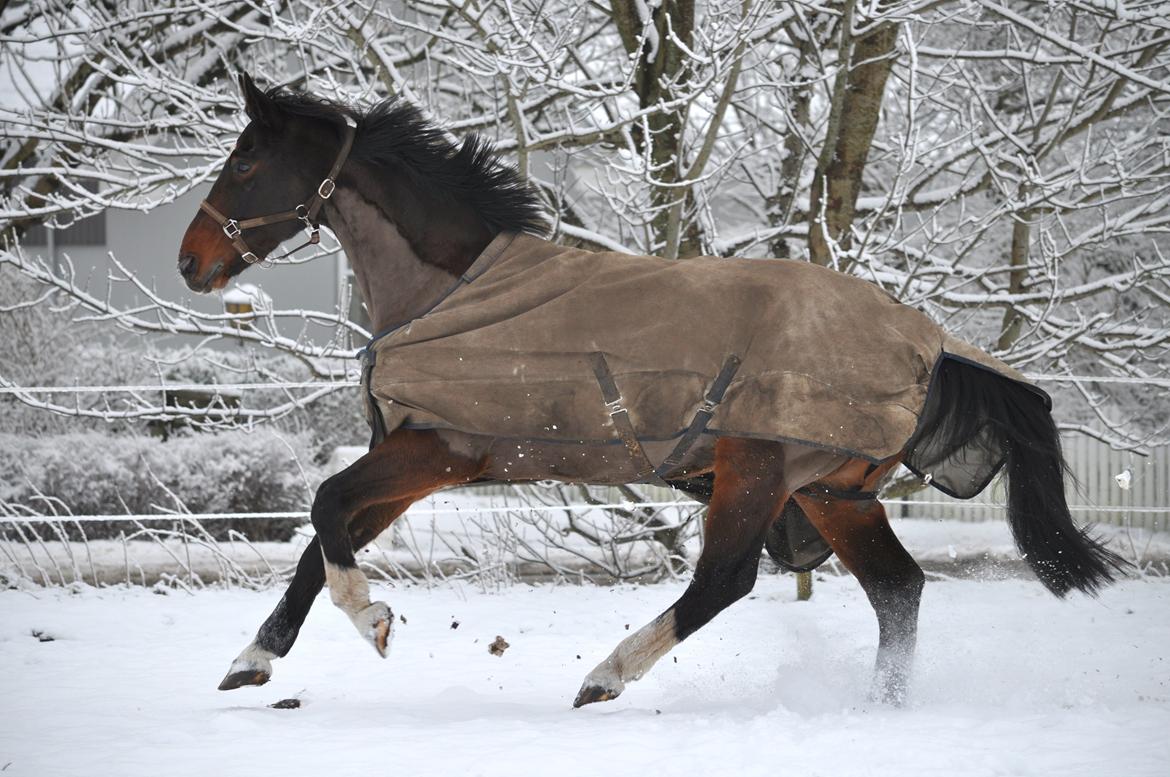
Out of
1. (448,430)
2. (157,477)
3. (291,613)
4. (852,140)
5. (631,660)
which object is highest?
(852,140)

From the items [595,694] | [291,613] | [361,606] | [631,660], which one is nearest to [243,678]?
[291,613]

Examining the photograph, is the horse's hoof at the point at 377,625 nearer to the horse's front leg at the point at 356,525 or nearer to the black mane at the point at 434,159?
the horse's front leg at the point at 356,525

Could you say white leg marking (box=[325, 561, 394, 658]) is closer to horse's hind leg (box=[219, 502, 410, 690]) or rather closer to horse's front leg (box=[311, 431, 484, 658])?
horse's front leg (box=[311, 431, 484, 658])

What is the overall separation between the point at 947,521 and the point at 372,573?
5513 millimetres

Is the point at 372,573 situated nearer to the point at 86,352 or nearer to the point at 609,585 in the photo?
the point at 609,585

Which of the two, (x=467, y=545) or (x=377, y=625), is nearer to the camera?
(x=377, y=625)

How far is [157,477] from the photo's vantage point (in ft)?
26.9

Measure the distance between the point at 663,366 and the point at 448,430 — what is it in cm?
70

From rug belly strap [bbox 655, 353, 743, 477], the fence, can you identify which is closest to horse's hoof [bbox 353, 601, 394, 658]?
rug belly strap [bbox 655, 353, 743, 477]

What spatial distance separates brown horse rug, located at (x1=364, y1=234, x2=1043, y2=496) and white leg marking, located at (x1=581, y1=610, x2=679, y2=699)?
1.71ft

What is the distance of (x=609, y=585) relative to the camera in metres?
7.09

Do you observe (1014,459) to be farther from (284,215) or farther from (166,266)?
(166,266)

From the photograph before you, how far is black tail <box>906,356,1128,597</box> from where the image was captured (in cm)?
382

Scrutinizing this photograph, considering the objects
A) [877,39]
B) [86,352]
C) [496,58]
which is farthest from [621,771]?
[86,352]
